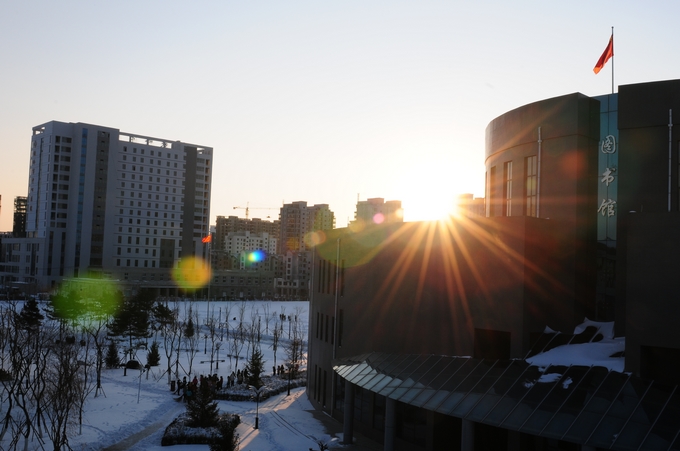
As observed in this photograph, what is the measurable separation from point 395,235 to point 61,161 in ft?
371

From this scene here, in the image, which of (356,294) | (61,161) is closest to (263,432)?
(356,294)

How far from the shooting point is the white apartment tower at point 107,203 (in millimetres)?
123250

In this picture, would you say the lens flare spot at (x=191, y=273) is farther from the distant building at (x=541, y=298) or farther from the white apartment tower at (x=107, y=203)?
the distant building at (x=541, y=298)

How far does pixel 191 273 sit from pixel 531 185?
11582cm

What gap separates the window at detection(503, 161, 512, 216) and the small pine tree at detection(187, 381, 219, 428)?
2048 centimetres

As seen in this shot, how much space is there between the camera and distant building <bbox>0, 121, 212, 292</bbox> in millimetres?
123188

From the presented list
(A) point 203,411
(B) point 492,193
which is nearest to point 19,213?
(A) point 203,411

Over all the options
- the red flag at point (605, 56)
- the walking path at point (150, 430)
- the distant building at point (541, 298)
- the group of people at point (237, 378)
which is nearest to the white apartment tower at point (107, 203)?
the group of people at point (237, 378)

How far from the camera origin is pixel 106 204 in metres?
127

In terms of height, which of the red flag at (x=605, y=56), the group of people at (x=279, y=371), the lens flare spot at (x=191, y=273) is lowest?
the group of people at (x=279, y=371)

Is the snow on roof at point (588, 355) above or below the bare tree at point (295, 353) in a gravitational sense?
above

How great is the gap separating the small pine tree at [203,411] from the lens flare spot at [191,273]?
330ft

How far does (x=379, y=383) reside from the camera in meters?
25.3

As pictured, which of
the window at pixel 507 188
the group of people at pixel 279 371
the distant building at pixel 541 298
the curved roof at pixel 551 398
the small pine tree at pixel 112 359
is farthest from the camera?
the group of people at pixel 279 371
